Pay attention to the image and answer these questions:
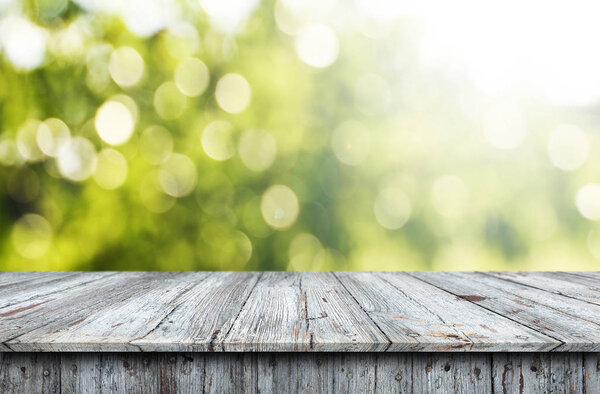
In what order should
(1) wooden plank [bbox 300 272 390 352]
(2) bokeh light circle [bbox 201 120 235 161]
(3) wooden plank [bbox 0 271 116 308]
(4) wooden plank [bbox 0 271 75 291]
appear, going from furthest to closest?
(2) bokeh light circle [bbox 201 120 235 161]
(4) wooden plank [bbox 0 271 75 291]
(3) wooden plank [bbox 0 271 116 308]
(1) wooden plank [bbox 300 272 390 352]

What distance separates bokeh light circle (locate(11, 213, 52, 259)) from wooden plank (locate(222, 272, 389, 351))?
113cm

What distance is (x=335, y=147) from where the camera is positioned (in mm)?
1680

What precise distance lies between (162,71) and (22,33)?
59 centimetres

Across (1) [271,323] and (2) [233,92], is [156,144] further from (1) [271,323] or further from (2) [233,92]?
(1) [271,323]

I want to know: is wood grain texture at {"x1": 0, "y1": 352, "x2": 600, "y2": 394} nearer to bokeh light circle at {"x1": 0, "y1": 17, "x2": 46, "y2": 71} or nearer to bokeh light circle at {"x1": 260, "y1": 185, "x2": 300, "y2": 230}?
bokeh light circle at {"x1": 260, "y1": 185, "x2": 300, "y2": 230}

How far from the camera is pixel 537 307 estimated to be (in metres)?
0.81

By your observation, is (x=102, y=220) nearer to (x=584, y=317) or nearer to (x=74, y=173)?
(x=74, y=173)

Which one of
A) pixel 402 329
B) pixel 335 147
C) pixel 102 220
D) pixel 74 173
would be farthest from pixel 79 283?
pixel 335 147

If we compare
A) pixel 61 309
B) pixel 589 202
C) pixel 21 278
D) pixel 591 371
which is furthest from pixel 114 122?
pixel 589 202

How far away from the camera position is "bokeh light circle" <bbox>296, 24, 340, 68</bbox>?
1.69 m

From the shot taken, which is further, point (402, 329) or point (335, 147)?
point (335, 147)

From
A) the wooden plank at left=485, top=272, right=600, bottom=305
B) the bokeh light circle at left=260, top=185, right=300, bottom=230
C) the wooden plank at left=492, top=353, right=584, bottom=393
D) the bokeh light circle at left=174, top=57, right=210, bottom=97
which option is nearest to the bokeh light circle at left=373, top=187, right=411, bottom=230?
the bokeh light circle at left=260, top=185, right=300, bottom=230

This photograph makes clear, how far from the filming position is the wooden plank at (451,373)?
0.62 metres

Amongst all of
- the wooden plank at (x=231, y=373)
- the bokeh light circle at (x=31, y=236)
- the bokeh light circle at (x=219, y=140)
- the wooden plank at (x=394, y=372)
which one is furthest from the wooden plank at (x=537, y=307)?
the bokeh light circle at (x=31, y=236)
